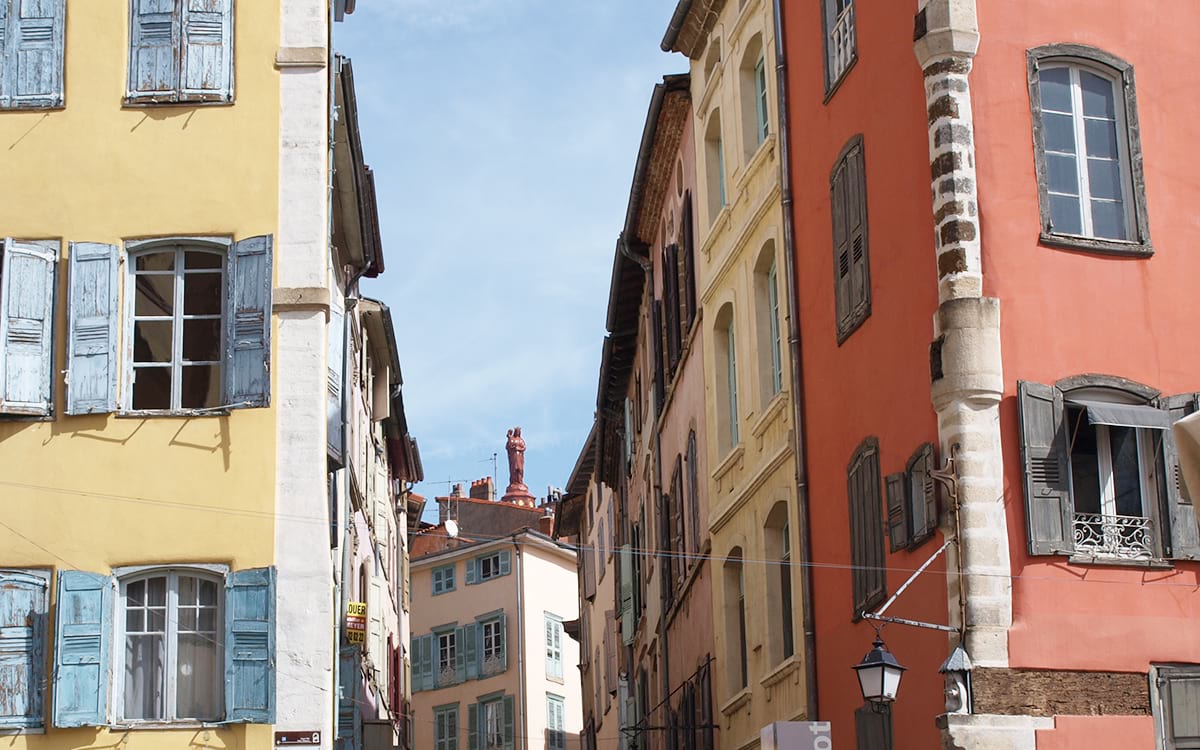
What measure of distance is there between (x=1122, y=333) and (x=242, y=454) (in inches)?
312

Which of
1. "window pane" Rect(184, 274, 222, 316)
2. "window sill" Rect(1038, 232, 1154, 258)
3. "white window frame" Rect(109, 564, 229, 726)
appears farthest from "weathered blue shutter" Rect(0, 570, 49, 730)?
"window sill" Rect(1038, 232, 1154, 258)

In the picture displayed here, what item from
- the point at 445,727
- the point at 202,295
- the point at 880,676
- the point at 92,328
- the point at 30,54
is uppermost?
the point at 30,54

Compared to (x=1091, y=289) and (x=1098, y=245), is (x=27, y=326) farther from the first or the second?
(x=1098, y=245)

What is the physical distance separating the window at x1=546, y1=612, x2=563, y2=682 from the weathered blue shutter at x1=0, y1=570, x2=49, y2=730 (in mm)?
41231

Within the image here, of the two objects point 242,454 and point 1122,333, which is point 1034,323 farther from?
point 242,454

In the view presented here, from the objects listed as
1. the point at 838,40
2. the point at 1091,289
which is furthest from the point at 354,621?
the point at 1091,289

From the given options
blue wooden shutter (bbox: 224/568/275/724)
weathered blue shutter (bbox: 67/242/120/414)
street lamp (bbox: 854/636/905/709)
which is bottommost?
street lamp (bbox: 854/636/905/709)

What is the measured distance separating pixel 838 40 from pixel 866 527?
5162 mm

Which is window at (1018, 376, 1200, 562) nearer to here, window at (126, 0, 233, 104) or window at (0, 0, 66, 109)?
window at (126, 0, 233, 104)

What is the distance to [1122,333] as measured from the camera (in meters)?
15.9

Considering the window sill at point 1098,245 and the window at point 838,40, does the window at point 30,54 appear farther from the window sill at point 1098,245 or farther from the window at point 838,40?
the window sill at point 1098,245

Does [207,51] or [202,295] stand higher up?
[207,51]

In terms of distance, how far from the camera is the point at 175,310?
17453 mm

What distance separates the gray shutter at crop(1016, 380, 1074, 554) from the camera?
15.2 m
